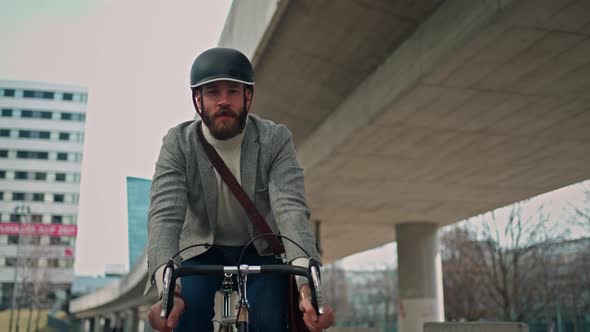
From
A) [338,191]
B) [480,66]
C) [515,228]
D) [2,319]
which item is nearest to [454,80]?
[480,66]

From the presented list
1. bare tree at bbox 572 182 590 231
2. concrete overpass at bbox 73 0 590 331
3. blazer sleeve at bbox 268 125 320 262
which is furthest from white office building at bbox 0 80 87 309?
blazer sleeve at bbox 268 125 320 262

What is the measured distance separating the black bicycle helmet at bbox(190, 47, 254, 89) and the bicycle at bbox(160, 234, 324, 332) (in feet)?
2.75

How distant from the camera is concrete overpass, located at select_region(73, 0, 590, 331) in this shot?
10.8 m

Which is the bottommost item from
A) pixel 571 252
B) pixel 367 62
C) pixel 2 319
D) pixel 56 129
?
pixel 2 319

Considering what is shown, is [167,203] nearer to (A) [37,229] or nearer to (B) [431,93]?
(B) [431,93]

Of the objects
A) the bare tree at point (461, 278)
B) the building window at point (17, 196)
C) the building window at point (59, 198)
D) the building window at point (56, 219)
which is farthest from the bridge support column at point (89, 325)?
the bare tree at point (461, 278)

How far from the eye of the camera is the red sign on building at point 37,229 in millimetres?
40906

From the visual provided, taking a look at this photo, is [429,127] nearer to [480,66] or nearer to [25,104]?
[480,66]

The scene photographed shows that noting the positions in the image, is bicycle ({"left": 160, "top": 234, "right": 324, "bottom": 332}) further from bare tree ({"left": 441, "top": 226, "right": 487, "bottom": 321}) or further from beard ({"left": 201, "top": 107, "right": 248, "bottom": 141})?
bare tree ({"left": 441, "top": 226, "right": 487, "bottom": 321})

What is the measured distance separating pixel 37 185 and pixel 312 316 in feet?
179

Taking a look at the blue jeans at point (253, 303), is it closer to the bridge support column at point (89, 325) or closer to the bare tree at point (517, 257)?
the bare tree at point (517, 257)

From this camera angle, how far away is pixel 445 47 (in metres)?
11.1

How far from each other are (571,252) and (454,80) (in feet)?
91.3

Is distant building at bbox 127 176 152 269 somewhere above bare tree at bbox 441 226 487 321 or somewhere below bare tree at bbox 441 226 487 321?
above
